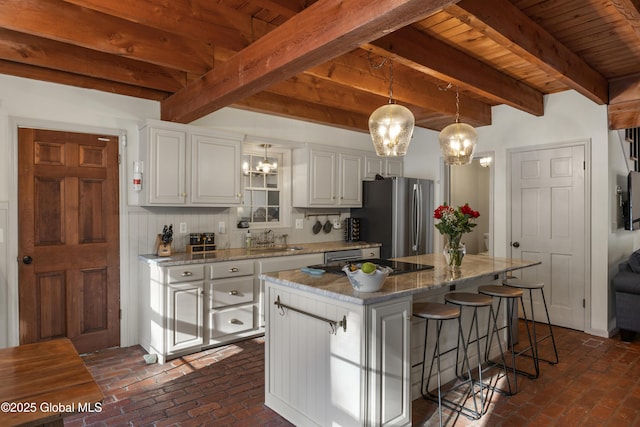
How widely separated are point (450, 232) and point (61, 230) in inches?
135

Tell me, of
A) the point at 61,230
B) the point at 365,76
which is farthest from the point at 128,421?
the point at 365,76

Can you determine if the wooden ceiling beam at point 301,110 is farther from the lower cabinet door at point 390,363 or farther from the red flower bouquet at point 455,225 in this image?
the lower cabinet door at point 390,363

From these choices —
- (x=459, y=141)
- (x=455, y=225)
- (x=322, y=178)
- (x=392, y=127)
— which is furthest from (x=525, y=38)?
(x=322, y=178)

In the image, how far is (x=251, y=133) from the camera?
465cm

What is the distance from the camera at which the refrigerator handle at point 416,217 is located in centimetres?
532

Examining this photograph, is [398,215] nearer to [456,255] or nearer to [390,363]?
[456,255]

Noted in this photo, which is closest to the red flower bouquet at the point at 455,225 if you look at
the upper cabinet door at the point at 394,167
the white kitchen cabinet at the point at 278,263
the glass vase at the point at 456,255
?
the glass vase at the point at 456,255

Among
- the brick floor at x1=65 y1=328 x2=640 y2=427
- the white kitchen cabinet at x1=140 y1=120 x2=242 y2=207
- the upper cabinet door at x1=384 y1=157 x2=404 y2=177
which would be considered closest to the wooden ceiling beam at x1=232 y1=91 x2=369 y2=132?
the white kitchen cabinet at x1=140 y1=120 x2=242 y2=207

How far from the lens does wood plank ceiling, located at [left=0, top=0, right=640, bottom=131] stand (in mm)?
2303

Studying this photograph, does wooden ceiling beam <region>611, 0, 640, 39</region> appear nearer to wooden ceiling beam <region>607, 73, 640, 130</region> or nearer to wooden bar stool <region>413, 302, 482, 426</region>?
wooden ceiling beam <region>607, 73, 640, 130</region>

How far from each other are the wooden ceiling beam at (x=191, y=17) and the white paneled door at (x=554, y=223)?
3779 mm

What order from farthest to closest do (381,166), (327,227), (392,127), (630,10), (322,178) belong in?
(381,166), (327,227), (322,178), (392,127), (630,10)

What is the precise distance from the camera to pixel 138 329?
3922 mm

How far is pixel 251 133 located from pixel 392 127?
2432 millimetres
